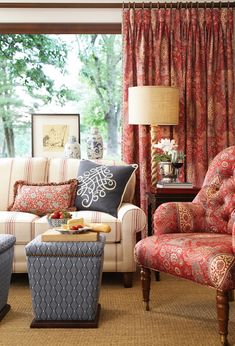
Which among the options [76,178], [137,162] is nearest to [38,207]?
[76,178]

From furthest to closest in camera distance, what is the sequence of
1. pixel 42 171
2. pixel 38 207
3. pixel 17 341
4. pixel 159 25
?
1. pixel 159 25
2. pixel 42 171
3. pixel 38 207
4. pixel 17 341

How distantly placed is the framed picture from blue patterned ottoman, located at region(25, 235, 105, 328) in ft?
7.94

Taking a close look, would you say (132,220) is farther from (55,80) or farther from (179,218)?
(55,80)

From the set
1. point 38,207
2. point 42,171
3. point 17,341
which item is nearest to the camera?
point 17,341

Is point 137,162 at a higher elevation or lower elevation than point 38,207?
higher

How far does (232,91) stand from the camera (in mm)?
5250

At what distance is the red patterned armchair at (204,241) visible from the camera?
2.73 m

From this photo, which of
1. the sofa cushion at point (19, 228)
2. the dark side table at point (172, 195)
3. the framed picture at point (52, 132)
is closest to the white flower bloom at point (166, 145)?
the dark side table at point (172, 195)

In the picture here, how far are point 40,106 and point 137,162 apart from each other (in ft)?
3.83

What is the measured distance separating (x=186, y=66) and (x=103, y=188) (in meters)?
1.66

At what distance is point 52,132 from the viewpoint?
5.43 m

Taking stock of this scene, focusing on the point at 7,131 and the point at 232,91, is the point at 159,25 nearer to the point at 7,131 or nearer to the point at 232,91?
the point at 232,91

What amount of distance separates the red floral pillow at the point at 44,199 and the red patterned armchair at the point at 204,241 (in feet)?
3.56

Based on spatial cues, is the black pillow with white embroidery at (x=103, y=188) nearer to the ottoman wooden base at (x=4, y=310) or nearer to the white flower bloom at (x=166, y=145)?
the white flower bloom at (x=166, y=145)
